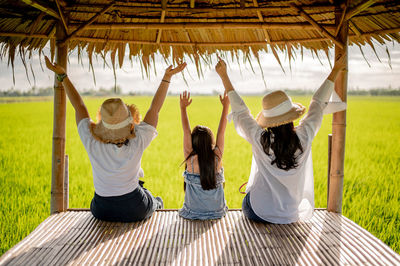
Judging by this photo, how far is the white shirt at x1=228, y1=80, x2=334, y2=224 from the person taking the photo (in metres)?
2.24

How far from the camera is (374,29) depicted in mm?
2955

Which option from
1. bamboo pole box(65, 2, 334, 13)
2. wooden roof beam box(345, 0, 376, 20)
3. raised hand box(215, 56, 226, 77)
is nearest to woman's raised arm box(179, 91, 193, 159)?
raised hand box(215, 56, 226, 77)

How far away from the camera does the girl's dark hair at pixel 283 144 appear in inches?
85.1

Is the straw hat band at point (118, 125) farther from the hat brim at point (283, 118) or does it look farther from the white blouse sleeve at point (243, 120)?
the hat brim at point (283, 118)

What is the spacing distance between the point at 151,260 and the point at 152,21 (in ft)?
7.17

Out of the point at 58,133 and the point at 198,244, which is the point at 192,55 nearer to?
the point at 58,133

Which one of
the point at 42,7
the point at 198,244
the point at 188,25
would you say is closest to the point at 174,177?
the point at 188,25

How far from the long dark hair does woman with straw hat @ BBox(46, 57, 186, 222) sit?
0.34 meters

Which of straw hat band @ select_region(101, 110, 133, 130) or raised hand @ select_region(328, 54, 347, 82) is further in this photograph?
raised hand @ select_region(328, 54, 347, 82)

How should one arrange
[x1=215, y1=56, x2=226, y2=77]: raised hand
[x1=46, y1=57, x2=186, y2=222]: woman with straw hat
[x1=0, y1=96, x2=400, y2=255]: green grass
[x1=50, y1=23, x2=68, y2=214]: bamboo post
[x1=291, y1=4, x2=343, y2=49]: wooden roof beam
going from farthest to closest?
[x1=0, y1=96, x2=400, y2=255]: green grass
[x1=50, y1=23, x2=68, y2=214]: bamboo post
[x1=291, y1=4, x2=343, y2=49]: wooden roof beam
[x1=215, y1=56, x2=226, y2=77]: raised hand
[x1=46, y1=57, x2=186, y2=222]: woman with straw hat

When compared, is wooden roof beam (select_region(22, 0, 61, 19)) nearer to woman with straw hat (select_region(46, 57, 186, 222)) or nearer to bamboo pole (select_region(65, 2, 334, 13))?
bamboo pole (select_region(65, 2, 334, 13))

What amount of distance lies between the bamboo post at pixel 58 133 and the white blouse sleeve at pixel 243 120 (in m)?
1.52

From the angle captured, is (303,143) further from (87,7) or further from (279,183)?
(87,7)

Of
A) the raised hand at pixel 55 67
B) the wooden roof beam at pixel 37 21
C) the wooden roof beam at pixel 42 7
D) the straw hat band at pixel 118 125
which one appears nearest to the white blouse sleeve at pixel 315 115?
the straw hat band at pixel 118 125
